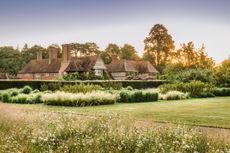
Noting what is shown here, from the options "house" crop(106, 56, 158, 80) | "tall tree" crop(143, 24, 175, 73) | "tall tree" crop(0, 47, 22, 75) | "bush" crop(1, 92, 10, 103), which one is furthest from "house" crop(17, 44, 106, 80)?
"bush" crop(1, 92, 10, 103)

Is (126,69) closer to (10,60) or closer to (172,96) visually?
(10,60)

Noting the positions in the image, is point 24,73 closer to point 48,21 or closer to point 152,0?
point 48,21

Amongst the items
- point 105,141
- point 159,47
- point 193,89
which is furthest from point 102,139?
point 159,47

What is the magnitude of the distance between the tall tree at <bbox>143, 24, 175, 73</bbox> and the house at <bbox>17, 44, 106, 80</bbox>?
1691 centimetres

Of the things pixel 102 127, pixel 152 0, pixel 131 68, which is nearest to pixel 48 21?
pixel 152 0

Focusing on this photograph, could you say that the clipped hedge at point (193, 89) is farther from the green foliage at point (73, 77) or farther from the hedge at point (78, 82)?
the green foliage at point (73, 77)

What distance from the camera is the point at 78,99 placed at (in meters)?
19.1

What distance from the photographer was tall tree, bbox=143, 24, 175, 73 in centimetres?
7144

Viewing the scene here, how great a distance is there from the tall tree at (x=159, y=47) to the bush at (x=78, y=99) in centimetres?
5113

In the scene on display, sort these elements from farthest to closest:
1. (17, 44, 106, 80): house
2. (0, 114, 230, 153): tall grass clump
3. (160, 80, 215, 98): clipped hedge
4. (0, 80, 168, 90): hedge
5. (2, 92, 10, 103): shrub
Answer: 1. (17, 44, 106, 80): house
2. (0, 80, 168, 90): hedge
3. (160, 80, 215, 98): clipped hedge
4. (2, 92, 10, 103): shrub
5. (0, 114, 230, 153): tall grass clump

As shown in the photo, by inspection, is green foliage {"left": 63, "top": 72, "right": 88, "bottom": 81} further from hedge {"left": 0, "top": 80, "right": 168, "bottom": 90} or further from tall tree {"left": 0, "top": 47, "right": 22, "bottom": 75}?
tall tree {"left": 0, "top": 47, "right": 22, "bottom": 75}

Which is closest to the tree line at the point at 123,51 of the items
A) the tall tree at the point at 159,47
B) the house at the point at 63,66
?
the tall tree at the point at 159,47

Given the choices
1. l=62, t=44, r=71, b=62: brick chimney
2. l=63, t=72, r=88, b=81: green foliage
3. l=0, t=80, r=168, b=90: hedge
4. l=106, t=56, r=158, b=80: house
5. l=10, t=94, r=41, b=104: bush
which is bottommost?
l=10, t=94, r=41, b=104: bush

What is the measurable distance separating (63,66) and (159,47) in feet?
75.6
